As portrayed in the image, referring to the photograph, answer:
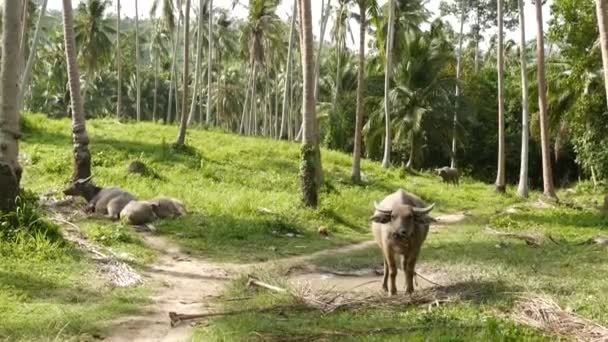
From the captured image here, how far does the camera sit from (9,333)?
246 inches

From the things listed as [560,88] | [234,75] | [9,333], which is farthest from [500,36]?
[234,75]

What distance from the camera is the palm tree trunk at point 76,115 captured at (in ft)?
51.8

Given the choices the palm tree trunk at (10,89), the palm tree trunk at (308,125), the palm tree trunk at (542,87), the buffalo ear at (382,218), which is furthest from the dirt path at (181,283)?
the palm tree trunk at (542,87)

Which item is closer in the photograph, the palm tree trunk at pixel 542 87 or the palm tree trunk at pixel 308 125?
the palm tree trunk at pixel 308 125

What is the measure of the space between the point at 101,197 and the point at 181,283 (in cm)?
580

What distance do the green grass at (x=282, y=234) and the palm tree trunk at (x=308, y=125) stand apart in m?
0.51

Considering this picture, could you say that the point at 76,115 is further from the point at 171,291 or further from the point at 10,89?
the point at 171,291

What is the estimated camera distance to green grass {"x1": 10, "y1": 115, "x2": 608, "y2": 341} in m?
6.71

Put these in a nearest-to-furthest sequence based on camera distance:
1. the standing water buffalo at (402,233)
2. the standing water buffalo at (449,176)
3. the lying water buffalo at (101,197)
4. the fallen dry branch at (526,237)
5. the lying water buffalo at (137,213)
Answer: the standing water buffalo at (402,233) → the lying water buffalo at (137,213) → the fallen dry branch at (526,237) → the lying water buffalo at (101,197) → the standing water buffalo at (449,176)

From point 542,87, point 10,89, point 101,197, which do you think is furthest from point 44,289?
point 542,87

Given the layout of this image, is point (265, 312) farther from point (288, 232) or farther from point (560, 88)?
point (560, 88)

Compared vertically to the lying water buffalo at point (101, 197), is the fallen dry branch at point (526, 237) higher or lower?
lower

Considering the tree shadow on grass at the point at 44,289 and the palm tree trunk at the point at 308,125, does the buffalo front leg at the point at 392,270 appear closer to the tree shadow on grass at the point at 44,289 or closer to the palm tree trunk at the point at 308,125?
the tree shadow on grass at the point at 44,289

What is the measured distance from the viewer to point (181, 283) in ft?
30.7
